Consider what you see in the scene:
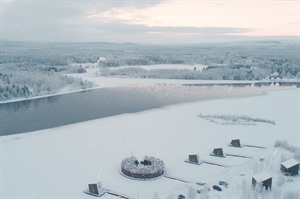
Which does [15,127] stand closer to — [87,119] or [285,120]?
[87,119]

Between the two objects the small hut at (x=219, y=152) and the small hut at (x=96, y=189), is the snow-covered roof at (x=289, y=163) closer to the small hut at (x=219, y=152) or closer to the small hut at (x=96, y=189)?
the small hut at (x=219, y=152)

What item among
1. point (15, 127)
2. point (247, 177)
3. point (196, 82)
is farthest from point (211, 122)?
point (196, 82)

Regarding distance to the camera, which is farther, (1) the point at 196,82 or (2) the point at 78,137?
(1) the point at 196,82

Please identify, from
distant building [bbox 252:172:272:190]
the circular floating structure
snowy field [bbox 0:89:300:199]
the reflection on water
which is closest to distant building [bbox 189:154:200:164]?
snowy field [bbox 0:89:300:199]

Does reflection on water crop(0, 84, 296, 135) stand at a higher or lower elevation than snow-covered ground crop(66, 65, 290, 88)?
lower

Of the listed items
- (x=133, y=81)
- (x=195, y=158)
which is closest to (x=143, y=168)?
(x=195, y=158)

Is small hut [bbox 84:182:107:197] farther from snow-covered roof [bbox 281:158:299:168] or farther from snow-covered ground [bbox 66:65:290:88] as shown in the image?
snow-covered ground [bbox 66:65:290:88]

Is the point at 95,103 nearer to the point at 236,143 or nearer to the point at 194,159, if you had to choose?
the point at 236,143
